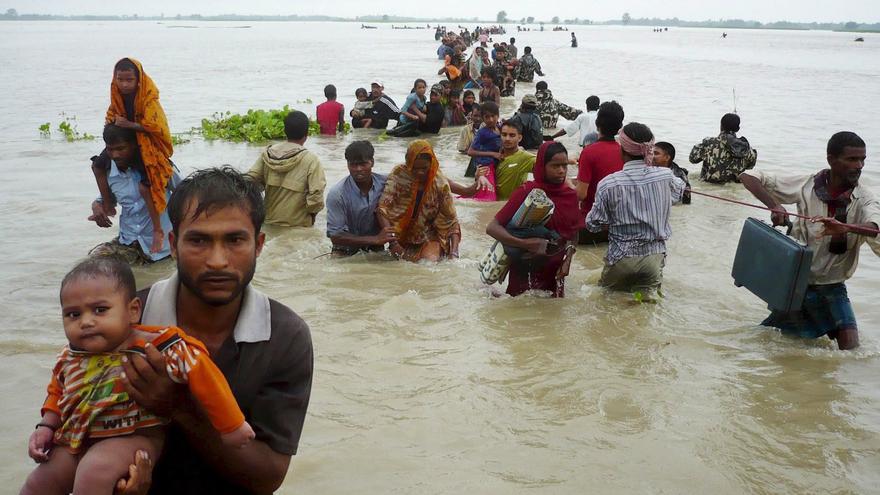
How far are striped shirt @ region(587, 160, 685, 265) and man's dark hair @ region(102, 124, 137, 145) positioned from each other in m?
3.42

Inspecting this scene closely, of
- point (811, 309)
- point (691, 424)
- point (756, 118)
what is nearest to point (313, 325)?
point (691, 424)

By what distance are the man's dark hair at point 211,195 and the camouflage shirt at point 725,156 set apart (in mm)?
9553

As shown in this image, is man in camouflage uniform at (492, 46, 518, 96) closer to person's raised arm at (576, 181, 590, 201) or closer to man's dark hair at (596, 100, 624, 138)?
man's dark hair at (596, 100, 624, 138)

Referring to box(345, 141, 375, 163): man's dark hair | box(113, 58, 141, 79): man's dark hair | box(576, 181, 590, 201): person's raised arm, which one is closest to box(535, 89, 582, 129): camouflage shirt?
box(576, 181, 590, 201): person's raised arm

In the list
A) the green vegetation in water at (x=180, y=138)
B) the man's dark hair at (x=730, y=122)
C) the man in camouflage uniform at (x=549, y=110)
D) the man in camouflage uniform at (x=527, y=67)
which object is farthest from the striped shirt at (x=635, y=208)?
the man in camouflage uniform at (x=527, y=67)

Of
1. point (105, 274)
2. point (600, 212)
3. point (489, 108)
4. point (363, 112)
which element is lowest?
point (363, 112)

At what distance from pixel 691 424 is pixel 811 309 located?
149 cm

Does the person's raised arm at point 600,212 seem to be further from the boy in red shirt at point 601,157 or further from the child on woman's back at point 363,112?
the child on woman's back at point 363,112

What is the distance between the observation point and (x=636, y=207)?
17.6ft

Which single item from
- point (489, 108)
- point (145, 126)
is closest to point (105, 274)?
point (145, 126)

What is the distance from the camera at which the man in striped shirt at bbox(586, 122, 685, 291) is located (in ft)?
17.4

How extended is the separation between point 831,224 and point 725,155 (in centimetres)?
640

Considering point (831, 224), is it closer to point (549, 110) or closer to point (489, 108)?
point (489, 108)

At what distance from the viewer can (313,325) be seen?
5.39m
